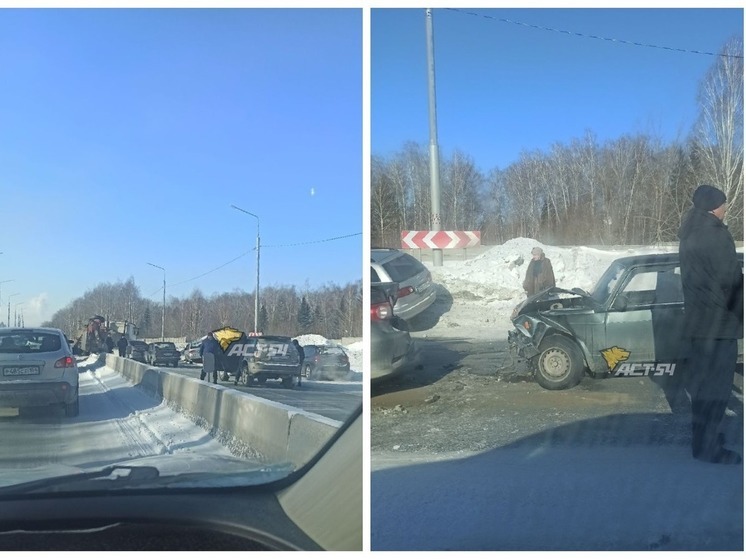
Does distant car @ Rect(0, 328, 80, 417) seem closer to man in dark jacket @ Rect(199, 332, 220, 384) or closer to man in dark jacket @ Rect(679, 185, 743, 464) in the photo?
man in dark jacket @ Rect(199, 332, 220, 384)

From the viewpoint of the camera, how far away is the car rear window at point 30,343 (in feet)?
15.2

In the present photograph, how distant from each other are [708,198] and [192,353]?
3379 millimetres

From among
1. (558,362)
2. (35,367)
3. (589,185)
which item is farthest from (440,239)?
(35,367)

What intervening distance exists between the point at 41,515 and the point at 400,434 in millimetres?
1988

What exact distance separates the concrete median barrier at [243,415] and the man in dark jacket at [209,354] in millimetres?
216

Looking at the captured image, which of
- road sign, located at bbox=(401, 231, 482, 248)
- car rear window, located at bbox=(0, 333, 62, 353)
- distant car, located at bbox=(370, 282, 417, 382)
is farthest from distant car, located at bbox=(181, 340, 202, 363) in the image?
road sign, located at bbox=(401, 231, 482, 248)

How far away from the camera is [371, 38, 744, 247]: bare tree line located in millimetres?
4180

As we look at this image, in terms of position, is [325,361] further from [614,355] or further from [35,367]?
[35,367]

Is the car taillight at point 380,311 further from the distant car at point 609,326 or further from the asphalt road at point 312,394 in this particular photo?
the distant car at point 609,326

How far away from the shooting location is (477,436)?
4562mm

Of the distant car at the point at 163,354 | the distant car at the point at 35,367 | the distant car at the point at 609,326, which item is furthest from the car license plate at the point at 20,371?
the distant car at the point at 609,326

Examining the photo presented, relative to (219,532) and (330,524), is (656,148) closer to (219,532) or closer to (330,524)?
(330,524)

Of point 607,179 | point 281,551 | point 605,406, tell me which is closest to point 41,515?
point 281,551

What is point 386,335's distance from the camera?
4.23 meters
